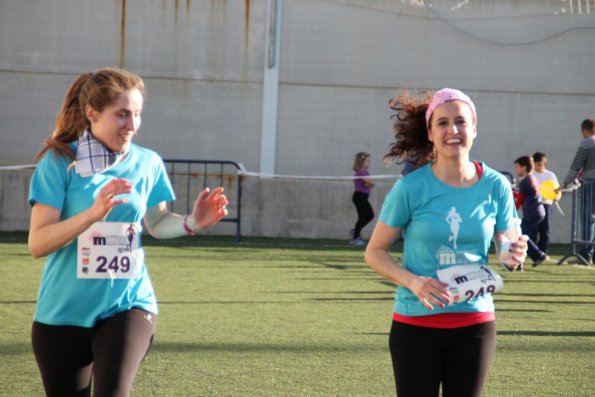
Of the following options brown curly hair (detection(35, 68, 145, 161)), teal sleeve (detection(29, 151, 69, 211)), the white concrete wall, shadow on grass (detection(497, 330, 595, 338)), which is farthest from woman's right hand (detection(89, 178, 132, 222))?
the white concrete wall

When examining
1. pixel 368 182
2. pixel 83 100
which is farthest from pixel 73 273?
pixel 368 182

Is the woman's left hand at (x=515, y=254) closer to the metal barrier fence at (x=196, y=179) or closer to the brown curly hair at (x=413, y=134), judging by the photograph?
the brown curly hair at (x=413, y=134)

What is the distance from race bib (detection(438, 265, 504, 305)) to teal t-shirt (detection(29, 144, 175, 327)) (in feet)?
3.81

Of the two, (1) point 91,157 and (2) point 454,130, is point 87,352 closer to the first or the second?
(1) point 91,157

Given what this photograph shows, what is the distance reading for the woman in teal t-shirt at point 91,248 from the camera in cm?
404

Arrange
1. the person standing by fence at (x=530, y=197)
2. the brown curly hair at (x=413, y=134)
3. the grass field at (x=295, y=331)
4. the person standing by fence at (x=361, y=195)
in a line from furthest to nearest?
the person standing by fence at (x=361, y=195) < the person standing by fence at (x=530, y=197) < the grass field at (x=295, y=331) < the brown curly hair at (x=413, y=134)

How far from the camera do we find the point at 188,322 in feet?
30.3

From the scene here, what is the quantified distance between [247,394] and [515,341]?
2979 millimetres

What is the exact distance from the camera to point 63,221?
4.02 metres

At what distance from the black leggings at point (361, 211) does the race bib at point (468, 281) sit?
15970 millimetres

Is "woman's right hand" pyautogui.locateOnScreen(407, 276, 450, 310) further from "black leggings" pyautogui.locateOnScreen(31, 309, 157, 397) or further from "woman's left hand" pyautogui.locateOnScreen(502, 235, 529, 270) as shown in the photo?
"black leggings" pyautogui.locateOnScreen(31, 309, 157, 397)

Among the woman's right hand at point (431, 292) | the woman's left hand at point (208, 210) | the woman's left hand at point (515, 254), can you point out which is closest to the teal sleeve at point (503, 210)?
the woman's left hand at point (515, 254)

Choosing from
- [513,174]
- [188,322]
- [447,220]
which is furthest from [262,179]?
[447,220]

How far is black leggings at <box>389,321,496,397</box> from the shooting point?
165 inches
